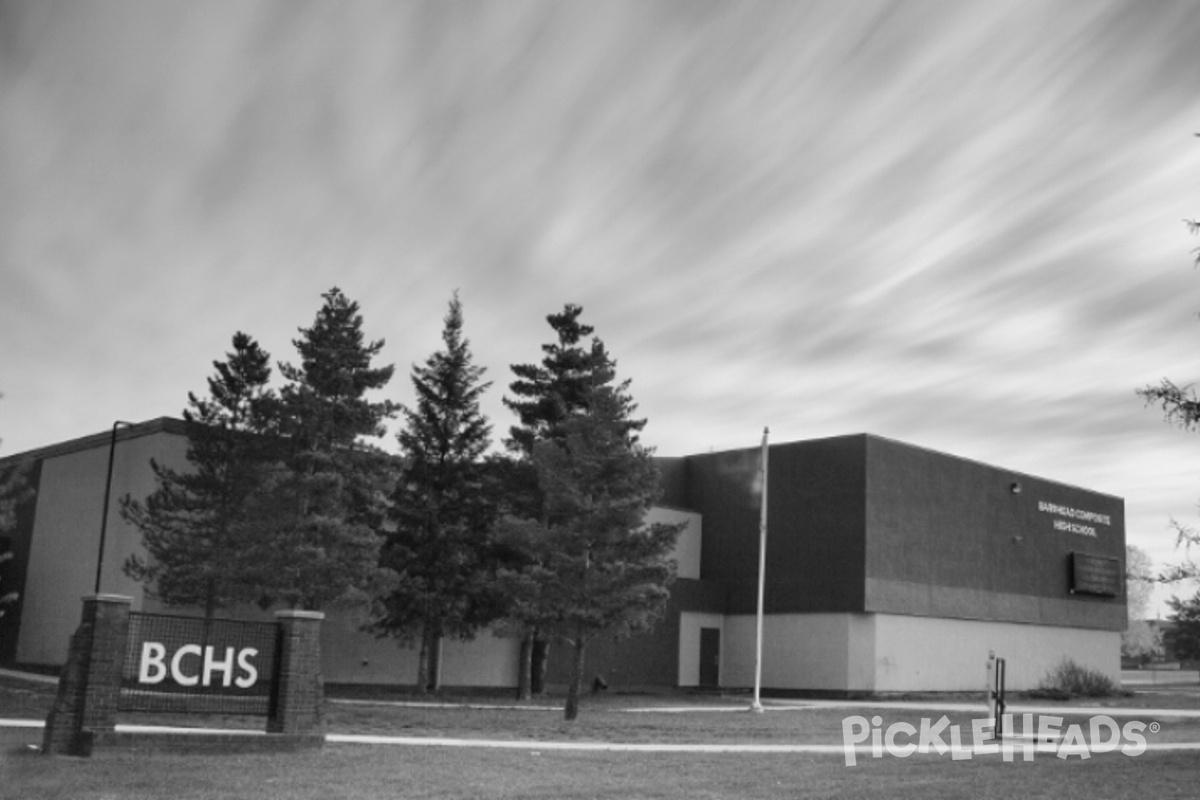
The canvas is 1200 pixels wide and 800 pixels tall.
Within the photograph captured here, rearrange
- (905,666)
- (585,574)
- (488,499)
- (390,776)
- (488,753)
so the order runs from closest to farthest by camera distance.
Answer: (390,776)
(488,753)
(585,574)
(488,499)
(905,666)

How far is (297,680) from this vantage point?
19047mm

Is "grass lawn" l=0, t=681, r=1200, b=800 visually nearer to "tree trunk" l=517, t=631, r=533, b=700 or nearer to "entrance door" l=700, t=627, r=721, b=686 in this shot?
"tree trunk" l=517, t=631, r=533, b=700

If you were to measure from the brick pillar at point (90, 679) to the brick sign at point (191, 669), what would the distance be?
0.87 feet

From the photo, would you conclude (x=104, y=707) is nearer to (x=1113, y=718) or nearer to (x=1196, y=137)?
(x=1196, y=137)

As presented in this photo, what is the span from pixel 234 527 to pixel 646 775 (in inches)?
732

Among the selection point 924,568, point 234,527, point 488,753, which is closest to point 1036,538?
point 924,568

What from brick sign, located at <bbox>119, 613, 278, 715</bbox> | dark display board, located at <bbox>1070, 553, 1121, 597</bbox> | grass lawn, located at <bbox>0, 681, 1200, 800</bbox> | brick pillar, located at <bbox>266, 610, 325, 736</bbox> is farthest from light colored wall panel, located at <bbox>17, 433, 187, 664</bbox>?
dark display board, located at <bbox>1070, 553, 1121, 597</bbox>

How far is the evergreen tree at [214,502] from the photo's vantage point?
32438 millimetres

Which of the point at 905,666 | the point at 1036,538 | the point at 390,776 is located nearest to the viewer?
the point at 390,776

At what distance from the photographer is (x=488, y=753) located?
19062 mm

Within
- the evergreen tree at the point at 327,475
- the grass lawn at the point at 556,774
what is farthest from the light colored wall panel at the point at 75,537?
the grass lawn at the point at 556,774

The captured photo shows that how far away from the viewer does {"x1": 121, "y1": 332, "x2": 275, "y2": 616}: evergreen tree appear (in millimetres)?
32438

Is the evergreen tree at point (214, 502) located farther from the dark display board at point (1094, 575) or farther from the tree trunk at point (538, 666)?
the dark display board at point (1094, 575)

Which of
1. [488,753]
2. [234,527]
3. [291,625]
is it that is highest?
[234,527]
